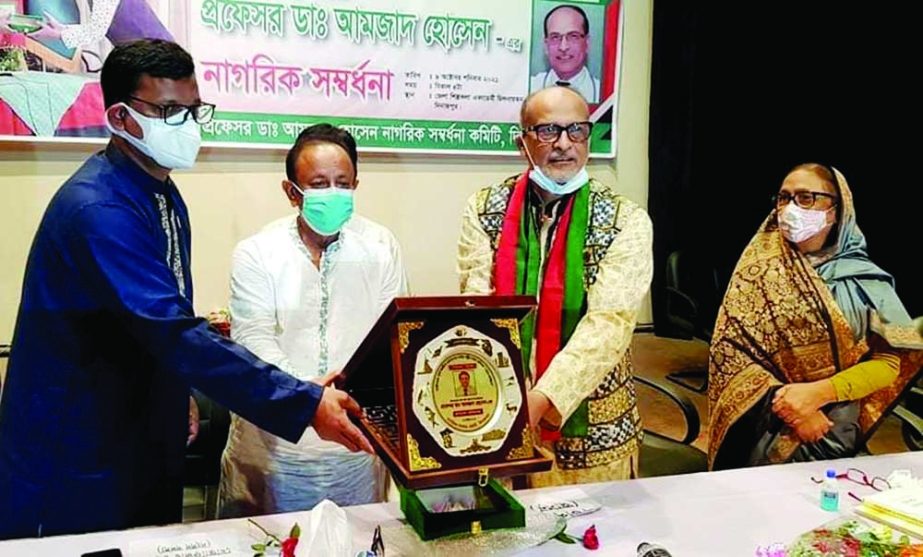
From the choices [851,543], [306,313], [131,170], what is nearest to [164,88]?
[131,170]

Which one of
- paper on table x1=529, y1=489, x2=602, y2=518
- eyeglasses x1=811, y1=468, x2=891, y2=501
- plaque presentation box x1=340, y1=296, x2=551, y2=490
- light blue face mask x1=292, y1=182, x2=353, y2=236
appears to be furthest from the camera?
light blue face mask x1=292, y1=182, x2=353, y2=236

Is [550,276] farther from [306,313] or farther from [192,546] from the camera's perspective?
[192,546]

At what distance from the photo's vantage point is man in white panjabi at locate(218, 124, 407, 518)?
1.81m

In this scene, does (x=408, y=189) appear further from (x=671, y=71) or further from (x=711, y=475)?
(x=711, y=475)

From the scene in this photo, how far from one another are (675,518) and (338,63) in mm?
1382

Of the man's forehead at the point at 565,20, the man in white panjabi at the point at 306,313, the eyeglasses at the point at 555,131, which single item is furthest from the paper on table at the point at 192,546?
the man's forehead at the point at 565,20

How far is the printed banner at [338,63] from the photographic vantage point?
6.29 ft

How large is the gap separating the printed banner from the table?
→ 101 cm

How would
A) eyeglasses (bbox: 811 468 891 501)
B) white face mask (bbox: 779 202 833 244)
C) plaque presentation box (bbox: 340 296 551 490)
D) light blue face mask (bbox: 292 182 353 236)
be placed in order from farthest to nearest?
white face mask (bbox: 779 202 833 244)
light blue face mask (bbox: 292 182 353 236)
eyeglasses (bbox: 811 468 891 501)
plaque presentation box (bbox: 340 296 551 490)

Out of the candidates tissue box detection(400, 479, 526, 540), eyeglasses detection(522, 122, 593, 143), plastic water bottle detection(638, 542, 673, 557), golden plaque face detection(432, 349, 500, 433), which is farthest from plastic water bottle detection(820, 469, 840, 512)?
eyeglasses detection(522, 122, 593, 143)

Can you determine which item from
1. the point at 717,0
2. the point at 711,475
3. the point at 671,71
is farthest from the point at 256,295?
the point at 717,0

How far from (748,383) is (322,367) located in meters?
1.01

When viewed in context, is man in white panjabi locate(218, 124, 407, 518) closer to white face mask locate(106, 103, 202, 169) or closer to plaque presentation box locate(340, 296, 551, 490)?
white face mask locate(106, 103, 202, 169)

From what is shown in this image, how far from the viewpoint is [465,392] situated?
1209 millimetres
